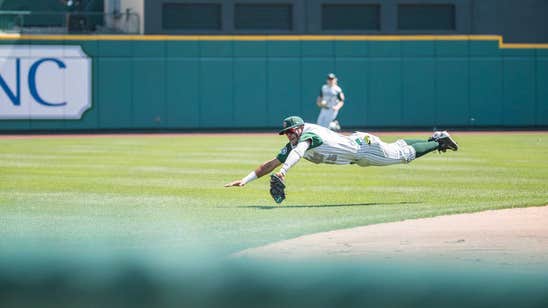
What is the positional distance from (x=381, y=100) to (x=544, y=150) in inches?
431

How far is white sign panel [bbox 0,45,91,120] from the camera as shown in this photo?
31.4 meters

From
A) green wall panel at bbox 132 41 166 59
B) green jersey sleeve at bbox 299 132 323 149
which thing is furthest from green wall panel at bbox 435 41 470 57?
green jersey sleeve at bbox 299 132 323 149

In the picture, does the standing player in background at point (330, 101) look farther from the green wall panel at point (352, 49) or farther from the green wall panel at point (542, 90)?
the green wall panel at point (542, 90)

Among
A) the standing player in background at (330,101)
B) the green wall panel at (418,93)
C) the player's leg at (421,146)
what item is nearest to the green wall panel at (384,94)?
the green wall panel at (418,93)

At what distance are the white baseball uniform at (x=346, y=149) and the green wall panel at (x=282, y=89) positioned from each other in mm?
19612

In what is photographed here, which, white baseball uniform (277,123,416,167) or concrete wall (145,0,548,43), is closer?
white baseball uniform (277,123,416,167)

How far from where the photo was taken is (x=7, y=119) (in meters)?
31.6

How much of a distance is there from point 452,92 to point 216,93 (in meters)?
7.61

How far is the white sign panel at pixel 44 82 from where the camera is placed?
31438 mm

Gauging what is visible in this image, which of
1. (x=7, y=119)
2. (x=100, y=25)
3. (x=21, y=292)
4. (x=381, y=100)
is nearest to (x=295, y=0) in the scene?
(x=381, y=100)

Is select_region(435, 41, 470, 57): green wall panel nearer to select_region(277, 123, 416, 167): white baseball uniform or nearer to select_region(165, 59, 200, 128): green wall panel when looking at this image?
select_region(165, 59, 200, 128): green wall panel

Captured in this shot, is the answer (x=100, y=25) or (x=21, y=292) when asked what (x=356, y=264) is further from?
(x=100, y=25)

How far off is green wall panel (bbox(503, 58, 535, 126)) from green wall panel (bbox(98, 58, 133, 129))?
1204 centimetres

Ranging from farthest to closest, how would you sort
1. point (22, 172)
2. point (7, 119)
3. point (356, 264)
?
point (7, 119), point (22, 172), point (356, 264)
